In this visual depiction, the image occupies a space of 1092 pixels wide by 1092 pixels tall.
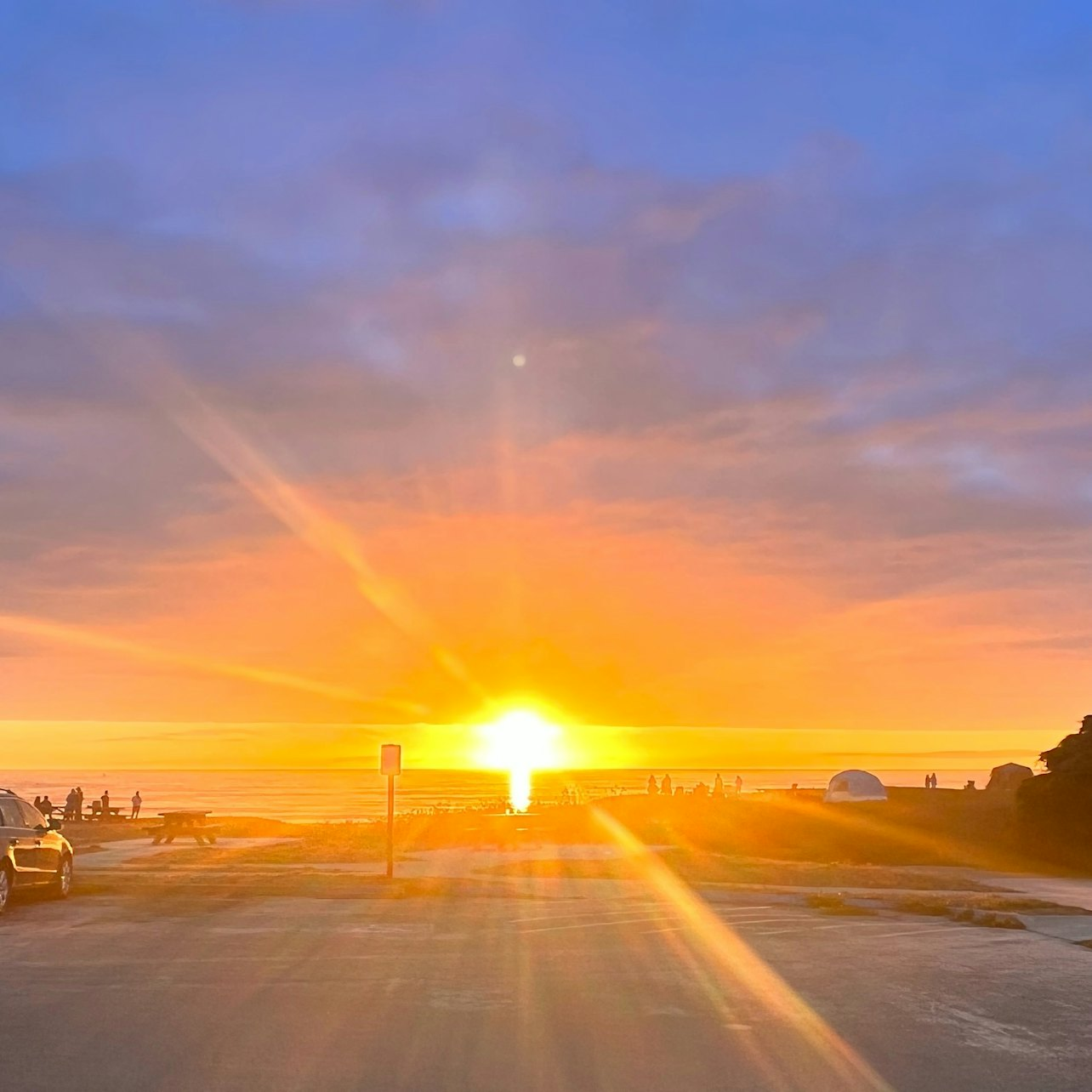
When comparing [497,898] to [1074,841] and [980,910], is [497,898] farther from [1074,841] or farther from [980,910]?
[1074,841]

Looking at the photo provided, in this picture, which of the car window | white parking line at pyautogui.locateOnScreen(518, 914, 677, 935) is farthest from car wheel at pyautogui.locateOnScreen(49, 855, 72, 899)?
white parking line at pyautogui.locateOnScreen(518, 914, 677, 935)

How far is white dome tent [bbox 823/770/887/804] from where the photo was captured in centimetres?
6506

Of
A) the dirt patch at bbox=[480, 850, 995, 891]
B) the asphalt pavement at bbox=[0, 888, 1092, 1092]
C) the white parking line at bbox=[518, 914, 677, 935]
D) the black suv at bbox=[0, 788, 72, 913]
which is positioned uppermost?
the black suv at bbox=[0, 788, 72, 913]

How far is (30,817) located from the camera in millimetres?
19875

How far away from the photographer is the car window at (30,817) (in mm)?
19453

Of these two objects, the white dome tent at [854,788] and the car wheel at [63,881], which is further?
the white dome tent at [854,788]

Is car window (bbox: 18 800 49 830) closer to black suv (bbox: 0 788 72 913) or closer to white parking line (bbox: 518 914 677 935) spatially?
black suv (bbox: 0 788 72 913)

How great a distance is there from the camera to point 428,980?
1274cm

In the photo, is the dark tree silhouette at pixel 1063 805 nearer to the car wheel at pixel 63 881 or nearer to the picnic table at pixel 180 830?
the picnic table at pixel 180 830

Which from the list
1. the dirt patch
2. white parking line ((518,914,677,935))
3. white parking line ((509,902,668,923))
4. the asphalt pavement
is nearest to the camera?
the asphalt pavement

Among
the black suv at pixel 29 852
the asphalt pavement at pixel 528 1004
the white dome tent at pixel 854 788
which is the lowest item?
the asphalt pavement at pixel 528 1004

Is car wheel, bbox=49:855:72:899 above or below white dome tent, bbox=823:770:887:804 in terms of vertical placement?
below

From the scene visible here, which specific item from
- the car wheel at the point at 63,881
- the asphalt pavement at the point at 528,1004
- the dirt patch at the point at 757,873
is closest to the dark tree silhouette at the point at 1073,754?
the dirt patch at the point at 757,873

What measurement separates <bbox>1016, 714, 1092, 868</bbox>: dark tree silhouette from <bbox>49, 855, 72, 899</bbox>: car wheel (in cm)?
2983
